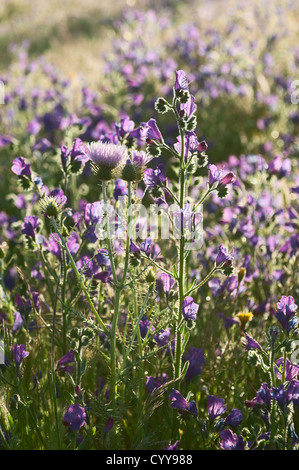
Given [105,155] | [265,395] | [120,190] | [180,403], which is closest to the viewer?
[105,155]

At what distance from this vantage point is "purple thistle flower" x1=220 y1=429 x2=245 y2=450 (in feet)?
5.99

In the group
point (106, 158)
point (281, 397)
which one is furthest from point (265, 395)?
point (106, 158)

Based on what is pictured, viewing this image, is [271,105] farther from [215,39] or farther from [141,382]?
[141,382]

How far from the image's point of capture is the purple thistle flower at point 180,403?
75.5 inches

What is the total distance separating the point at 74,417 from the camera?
1.84 m

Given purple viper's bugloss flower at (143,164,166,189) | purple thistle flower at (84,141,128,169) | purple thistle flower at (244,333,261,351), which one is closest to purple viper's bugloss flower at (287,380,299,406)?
purple thistle flower at (244,333,261,351)

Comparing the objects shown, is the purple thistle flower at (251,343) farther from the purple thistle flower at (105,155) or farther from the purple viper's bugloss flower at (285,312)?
the purple thistle flower at (105,155)

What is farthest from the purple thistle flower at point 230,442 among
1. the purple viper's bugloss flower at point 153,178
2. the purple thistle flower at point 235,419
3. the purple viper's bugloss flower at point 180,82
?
the purple viper's bugloss flower at point 180,82

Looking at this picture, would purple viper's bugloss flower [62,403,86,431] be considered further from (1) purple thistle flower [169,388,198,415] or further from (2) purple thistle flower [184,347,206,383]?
(2) purple thistle flower [184,347,206,383]

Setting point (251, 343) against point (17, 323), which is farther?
point (17, 323)

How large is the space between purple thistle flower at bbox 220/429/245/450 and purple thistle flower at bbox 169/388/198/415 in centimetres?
14

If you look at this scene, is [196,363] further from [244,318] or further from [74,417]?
[74,417]

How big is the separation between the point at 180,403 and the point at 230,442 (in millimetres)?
205

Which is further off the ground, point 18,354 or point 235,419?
point 18,354
